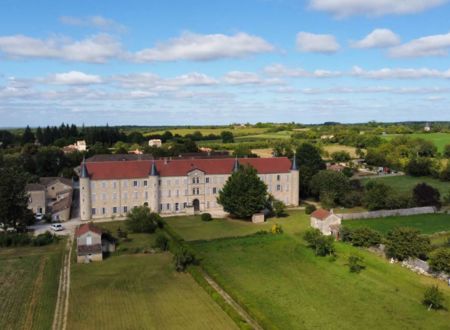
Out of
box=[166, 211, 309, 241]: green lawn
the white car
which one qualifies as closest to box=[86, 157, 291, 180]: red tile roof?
box=[166, 211, 309, 241]: green lawn

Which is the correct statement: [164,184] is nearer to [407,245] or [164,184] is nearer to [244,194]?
[244,194]

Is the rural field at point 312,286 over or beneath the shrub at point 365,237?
beneath

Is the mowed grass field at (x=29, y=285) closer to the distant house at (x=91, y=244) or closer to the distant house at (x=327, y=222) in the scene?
the distant house at (x=91, y=244)

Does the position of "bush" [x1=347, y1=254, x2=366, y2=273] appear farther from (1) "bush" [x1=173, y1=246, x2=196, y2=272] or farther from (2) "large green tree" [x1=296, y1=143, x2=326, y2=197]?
(2) "large green tree" [x1=296, y1=143, x2=326, y2=197]

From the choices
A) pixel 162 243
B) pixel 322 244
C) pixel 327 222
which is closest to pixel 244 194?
pixel 327 222

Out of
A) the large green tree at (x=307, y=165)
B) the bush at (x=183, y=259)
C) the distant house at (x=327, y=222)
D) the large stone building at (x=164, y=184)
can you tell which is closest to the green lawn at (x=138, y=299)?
the bush at (x=183, y=259)

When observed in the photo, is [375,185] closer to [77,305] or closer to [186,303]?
[186,303]

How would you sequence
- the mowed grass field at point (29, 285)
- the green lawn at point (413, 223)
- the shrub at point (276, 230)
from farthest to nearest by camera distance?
1. the green lawn at point (413, 223)
2. the shrub at point (276, 230)
3. the mowed grass field at point (29, 285)
